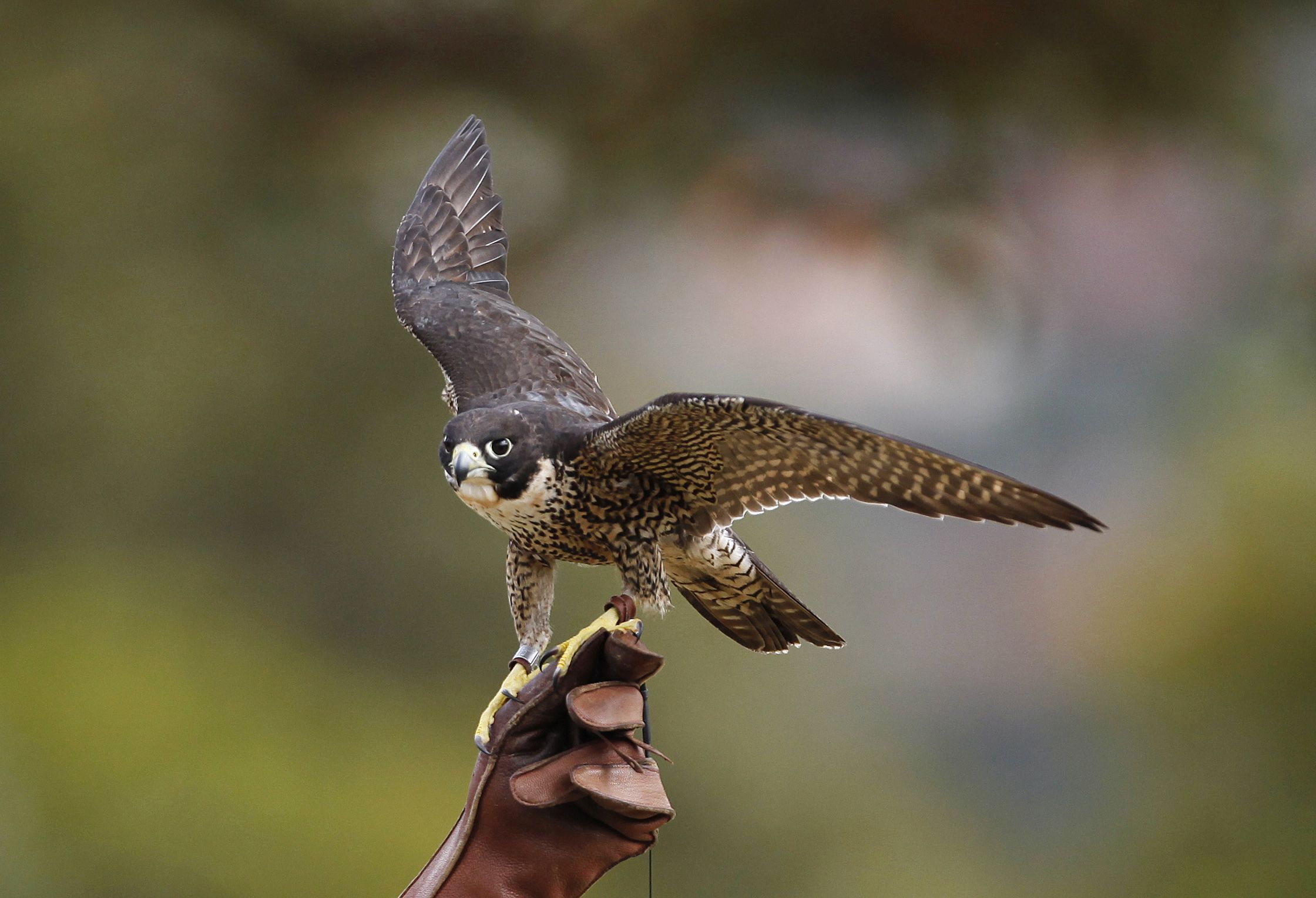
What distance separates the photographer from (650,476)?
5.07 feet

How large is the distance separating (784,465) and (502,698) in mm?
494

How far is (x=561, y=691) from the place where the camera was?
143 cm

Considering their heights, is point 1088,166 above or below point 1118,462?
above

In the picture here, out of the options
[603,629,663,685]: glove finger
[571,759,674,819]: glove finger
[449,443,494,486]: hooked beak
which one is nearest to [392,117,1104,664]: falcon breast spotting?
[449,443,494,486]: hooked beak

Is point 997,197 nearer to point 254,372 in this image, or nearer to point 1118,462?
point 1118,462

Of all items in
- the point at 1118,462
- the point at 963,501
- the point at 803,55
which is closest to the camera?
the point at 963,501

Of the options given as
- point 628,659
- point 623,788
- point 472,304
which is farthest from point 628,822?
point 472,304

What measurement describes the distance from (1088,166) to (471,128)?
2294 millimetres

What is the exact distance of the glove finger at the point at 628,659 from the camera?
4.51 ft

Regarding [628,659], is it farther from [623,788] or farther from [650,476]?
[650,476]

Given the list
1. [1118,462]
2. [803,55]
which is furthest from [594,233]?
[1118,462]

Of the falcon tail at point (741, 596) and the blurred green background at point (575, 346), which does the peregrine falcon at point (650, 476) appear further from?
the blurred green background at point (575, 346)

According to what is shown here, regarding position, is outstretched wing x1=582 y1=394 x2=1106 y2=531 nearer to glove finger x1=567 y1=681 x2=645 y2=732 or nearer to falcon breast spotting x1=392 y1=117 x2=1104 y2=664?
falcon breast spotting x1=392 y1=117 x2=1104 y2=664

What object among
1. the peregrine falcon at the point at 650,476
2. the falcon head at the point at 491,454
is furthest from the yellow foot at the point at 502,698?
the falcon head at the point at 491,454
